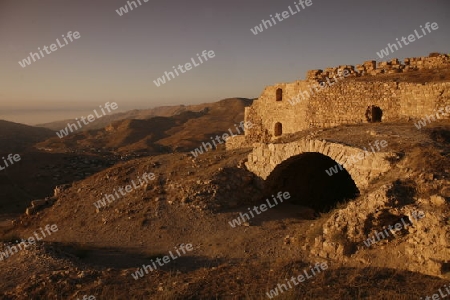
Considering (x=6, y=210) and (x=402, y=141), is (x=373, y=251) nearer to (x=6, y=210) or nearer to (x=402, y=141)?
(x=402, y=141)

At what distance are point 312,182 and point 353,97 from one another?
14.4ft

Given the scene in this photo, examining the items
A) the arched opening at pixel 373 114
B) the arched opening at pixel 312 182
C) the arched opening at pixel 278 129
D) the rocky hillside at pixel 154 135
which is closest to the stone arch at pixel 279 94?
the arched opening at pixel 278 129

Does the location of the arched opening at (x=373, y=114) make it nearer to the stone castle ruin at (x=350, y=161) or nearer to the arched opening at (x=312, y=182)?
the stone castle ruin at (x=350, y=161)

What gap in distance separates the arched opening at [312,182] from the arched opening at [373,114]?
259 cm

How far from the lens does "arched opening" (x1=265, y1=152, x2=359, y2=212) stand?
12.5 meters

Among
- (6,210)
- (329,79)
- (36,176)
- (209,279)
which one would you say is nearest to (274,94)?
(329,79)

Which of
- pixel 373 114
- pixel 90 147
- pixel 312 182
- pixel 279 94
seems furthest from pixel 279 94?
pixel 90 147

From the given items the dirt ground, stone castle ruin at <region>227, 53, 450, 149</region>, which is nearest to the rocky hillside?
stone castle ruin at <region>227, 53, 450, 149</region>

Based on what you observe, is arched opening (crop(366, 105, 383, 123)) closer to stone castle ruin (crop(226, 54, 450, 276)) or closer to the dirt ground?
stone castle ruin (crop(226, 54, 450, 276))

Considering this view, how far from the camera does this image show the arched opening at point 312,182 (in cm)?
1250

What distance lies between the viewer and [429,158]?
826cm

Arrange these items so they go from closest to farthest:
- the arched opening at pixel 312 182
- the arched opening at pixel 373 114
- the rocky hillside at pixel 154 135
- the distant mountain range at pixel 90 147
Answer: the arched opening at pixel 312 182, the arched opening at pixel 373 114, the distant mountain range at pixel 90 147, the rocky hillside at pixel 154 135

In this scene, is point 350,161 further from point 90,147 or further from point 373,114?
→ point 90,147

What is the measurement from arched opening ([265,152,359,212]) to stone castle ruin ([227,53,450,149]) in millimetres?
2881
